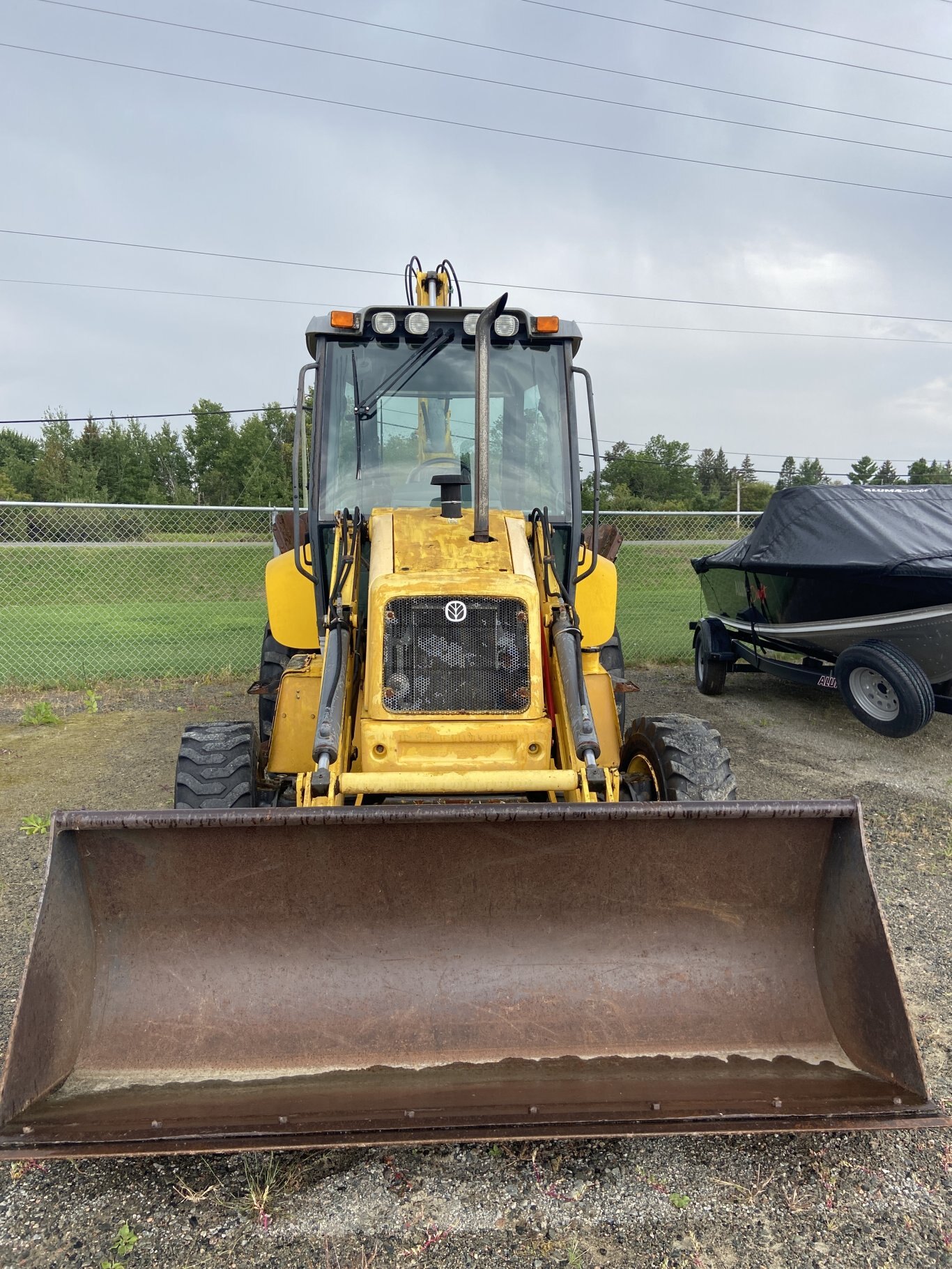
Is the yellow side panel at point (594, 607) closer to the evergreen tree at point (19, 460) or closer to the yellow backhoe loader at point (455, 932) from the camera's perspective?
the yellow backhoe loader at point (455, 932)

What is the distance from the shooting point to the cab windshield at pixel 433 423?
422 cm

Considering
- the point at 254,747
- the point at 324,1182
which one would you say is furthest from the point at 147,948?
the point at 254,747

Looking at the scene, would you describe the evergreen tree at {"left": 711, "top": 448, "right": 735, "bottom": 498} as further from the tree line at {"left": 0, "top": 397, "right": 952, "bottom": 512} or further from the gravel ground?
the gravel ground

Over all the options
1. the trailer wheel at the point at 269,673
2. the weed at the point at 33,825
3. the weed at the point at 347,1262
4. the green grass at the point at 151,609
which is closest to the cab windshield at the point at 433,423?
the trailer wheel at the point at 269,673

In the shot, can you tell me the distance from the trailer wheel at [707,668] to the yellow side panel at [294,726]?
5.94 meters

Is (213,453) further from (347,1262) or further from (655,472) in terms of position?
(347,1262)

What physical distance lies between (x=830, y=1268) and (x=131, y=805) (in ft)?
15.1

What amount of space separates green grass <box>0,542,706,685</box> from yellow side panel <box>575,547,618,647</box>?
6389 mm

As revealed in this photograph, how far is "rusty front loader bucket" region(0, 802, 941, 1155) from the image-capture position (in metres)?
2.24

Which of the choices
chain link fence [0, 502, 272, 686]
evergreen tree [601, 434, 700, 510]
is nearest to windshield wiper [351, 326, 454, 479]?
chain link fence [0, 502, 272, 686]

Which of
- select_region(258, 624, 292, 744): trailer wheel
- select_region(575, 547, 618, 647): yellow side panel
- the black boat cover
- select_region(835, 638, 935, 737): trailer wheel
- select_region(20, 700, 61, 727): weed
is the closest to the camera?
select_region(575, 547, 618, 647): yellow side panel

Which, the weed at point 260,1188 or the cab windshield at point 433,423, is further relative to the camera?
the cab windshield at point 433,423

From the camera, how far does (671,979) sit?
2.67 m

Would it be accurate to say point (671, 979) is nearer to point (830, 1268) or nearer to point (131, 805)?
point (830, 1268)
